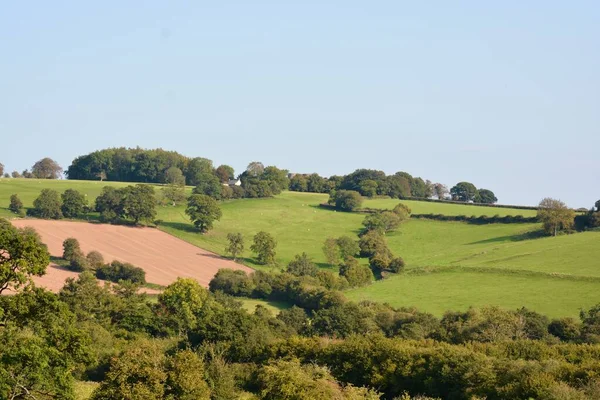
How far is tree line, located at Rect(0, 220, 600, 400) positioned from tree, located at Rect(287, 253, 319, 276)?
12.9 m

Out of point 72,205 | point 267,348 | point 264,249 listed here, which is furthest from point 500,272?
point 72,205

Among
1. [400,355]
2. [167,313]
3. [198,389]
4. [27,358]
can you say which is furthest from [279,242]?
[27,358]

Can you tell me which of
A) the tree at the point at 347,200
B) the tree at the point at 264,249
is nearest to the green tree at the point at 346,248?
the tree at the point at 264,249

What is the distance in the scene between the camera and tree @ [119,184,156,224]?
131750 millimetres

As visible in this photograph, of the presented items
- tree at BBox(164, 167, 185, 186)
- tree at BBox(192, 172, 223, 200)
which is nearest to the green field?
tree at BBox(192, 172, 223, 200)

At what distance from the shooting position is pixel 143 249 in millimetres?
119250

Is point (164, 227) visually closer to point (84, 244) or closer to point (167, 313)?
point (84, 244)

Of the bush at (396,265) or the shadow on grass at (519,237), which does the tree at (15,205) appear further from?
the shadow on grass at (519,237)

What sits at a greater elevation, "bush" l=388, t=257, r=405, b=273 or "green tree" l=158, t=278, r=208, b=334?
"bush" l=388, t=257, r=405, b=273

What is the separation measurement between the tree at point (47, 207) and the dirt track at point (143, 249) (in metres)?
4.93

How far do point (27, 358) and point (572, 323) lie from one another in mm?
54796

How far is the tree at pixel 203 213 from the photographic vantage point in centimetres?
Result: 13462

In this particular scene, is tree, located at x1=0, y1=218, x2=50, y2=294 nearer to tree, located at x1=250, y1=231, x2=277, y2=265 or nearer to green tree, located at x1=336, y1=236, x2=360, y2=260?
tree, located at x1=250, y1=231, x2=277, y2=265

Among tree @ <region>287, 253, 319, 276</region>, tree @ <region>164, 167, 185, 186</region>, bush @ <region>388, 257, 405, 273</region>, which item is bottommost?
tree @ <region>287, 253, 319, 276</region>
